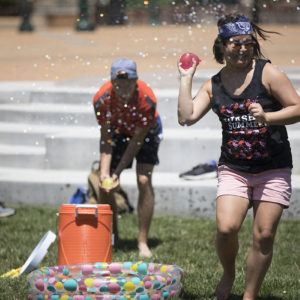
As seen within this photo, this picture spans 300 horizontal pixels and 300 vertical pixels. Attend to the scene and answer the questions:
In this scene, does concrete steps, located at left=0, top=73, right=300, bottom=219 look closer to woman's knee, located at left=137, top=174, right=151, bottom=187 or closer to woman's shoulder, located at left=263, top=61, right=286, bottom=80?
woman's knee, located at left=137, top=174, right=151, bottom=187

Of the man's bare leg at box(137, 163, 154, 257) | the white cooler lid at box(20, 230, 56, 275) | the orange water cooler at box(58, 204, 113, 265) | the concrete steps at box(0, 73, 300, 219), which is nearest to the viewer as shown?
the orange water cooler at box(58, 204, 113, 265)

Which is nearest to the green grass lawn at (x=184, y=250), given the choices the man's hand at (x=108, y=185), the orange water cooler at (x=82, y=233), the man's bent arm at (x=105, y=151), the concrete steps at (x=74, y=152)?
the concrete steps at (x=74, y=152)

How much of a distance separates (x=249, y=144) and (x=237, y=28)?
627mm

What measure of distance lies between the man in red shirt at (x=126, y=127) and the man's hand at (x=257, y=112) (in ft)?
5.94

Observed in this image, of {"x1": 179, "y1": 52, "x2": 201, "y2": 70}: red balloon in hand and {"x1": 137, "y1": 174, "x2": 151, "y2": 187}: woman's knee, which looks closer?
{"x1": 179, "y1": 52, "x2": 201, "y2": 70}: red balloon in hand

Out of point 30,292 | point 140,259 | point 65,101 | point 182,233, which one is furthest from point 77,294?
point 65,101

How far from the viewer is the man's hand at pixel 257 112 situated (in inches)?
153

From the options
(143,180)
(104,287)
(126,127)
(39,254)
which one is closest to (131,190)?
(143,180)

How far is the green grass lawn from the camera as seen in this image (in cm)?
489

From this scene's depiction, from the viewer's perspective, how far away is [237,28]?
4.17 meters

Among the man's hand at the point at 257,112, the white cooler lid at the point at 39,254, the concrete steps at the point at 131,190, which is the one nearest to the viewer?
the man's hand at the point at 257,112

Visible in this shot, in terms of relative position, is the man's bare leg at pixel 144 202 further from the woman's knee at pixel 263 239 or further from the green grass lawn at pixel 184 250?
the woman's knee at pixel 263 239

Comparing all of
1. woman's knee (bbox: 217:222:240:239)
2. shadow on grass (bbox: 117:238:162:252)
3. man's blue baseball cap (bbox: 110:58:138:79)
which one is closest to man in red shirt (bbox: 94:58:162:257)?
man's blue baseball cap (bbox: 110:58:138:79)

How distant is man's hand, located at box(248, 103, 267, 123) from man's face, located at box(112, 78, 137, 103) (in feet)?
6.00
